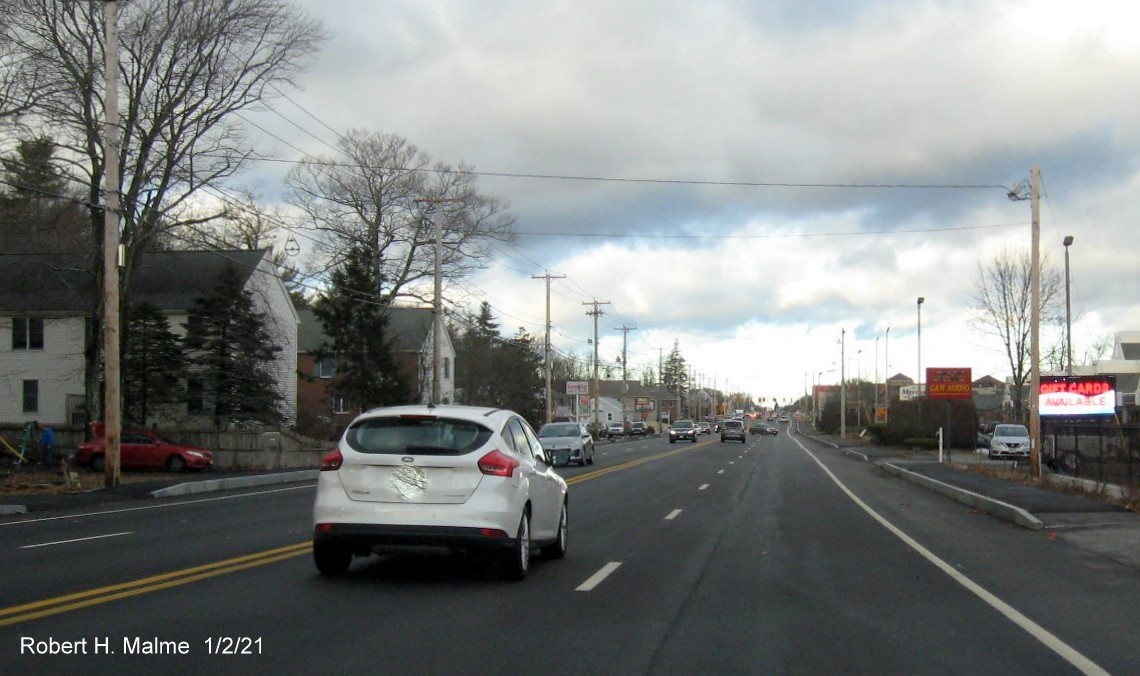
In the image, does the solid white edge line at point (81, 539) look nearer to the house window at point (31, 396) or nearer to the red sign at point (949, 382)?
the red sign at point (949, 382)

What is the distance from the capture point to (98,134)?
1320 inches

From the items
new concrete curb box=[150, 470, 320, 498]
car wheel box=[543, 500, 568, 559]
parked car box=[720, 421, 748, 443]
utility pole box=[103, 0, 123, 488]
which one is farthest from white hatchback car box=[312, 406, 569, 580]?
parked car box=[720, 421, 748, 443]

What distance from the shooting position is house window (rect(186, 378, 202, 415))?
154 ft

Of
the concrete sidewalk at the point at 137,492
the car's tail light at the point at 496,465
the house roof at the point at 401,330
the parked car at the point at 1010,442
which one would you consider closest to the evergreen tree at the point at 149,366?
the concrete sidewalk at the point at 137,492

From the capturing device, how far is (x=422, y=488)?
10156mm

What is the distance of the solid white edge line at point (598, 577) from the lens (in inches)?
418

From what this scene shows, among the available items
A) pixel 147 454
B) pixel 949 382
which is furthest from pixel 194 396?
pixel 949 382

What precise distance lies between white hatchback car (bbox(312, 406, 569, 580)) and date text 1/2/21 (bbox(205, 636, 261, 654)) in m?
2.34

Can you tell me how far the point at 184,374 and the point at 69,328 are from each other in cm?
812

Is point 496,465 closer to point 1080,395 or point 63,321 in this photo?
point 1080,395

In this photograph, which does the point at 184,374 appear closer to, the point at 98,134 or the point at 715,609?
the point at 98,134

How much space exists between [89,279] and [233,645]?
3768 centimetres

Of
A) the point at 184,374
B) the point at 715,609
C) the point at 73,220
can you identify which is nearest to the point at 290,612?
the point at 715,609

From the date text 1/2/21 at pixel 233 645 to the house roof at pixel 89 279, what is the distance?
31.6m
